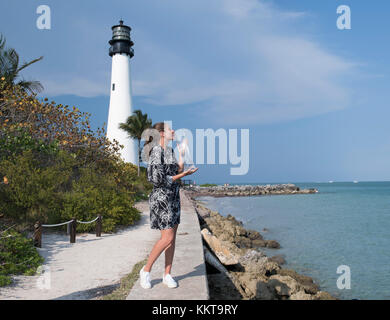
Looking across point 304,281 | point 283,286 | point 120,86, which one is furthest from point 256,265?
point 120,86

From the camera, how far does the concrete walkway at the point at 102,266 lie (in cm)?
419

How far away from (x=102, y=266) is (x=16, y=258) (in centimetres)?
159

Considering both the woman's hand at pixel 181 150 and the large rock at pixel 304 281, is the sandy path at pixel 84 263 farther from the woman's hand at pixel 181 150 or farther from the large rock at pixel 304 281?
the large rock at pixel 304 281

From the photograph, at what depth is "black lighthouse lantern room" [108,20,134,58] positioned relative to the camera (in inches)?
1161

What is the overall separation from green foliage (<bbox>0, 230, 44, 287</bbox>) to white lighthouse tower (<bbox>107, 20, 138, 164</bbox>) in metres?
23.1

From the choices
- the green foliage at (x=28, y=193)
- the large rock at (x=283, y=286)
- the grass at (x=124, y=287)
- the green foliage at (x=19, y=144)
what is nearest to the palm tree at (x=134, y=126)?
the green foliage at (x=19, y=144)

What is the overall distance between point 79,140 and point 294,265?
30.7 feet

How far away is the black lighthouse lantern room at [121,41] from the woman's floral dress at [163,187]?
2860 cm

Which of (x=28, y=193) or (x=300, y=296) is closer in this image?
(x=300, y=296)

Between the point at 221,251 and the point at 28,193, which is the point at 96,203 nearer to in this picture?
the point at 28,193

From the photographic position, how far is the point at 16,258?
5805mm

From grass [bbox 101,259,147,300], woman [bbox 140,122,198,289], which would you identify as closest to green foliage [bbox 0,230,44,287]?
grass [bbox 101,259,147,300]

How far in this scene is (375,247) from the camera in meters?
13.9
